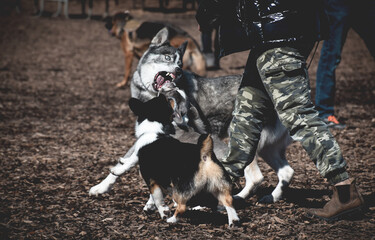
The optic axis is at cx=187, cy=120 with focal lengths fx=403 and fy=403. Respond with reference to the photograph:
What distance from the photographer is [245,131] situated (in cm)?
314

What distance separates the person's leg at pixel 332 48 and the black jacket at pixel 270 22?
9.43 ft

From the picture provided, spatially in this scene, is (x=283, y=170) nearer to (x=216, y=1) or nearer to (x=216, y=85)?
(x=216, y=85)

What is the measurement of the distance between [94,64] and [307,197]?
1012cm

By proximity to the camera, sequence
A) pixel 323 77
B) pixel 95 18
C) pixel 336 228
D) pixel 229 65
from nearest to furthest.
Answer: pixel 336 228 → pixel 323 77 → pixel 229 65 → pixel 95 18

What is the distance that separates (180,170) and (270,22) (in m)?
1.22

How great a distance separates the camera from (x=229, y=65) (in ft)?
40.2

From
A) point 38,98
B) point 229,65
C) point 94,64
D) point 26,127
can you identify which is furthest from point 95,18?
point 26,127

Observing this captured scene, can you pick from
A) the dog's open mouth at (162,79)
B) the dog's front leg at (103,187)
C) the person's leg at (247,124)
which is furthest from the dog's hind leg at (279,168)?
the dog's front leg at (103,187)

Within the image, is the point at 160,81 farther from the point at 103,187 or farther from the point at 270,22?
the point at 270,22

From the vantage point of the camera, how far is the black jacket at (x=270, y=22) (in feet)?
9.20

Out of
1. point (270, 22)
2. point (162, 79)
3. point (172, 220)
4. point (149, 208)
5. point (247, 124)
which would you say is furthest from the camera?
point (162, 79)

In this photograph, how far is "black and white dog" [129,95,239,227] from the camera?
2855 mm

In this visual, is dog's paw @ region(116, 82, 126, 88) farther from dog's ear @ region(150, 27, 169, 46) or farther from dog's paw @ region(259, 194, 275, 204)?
dog's paw @ region(259, 194, 275, 204)

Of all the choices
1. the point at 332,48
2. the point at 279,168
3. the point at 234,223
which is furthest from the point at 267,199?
the point at 332,48
